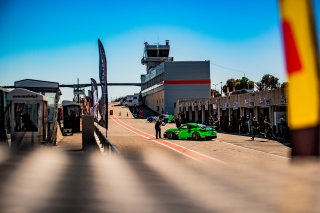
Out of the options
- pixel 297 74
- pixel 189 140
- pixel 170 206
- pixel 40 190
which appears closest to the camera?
pixel 297 74

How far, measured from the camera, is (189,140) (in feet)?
84.8

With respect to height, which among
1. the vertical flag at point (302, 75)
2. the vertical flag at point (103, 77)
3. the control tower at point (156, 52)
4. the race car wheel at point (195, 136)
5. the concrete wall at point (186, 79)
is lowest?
the race car wheel at point (195, 136)

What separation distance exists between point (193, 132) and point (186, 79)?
55592 mm

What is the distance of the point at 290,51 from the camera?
1.55 m

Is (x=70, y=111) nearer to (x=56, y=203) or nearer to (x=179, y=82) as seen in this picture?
(x=56, y=203)

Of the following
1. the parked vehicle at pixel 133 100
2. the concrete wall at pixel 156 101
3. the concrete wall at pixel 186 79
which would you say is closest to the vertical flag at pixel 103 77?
the concrete wall at pixel 186 79

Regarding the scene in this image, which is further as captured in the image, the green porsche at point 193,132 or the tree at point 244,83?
the tree at point 244,83

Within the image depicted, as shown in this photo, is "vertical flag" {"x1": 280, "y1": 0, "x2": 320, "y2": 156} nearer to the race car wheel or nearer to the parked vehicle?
the race car wheel

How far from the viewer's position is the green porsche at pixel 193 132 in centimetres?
2531

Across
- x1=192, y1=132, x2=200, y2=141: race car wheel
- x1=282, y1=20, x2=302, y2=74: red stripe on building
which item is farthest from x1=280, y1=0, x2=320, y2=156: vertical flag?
x1=192, y1=132, x2=200, y2=141: race car wheel

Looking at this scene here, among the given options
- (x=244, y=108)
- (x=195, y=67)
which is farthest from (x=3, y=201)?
(x=195, y=67)

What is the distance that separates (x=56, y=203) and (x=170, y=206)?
701 mm

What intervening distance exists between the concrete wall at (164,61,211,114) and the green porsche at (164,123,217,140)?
5375 centimetres

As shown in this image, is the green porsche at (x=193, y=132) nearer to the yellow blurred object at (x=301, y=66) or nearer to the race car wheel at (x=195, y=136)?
the race car wheel at (x=195, y=136)
